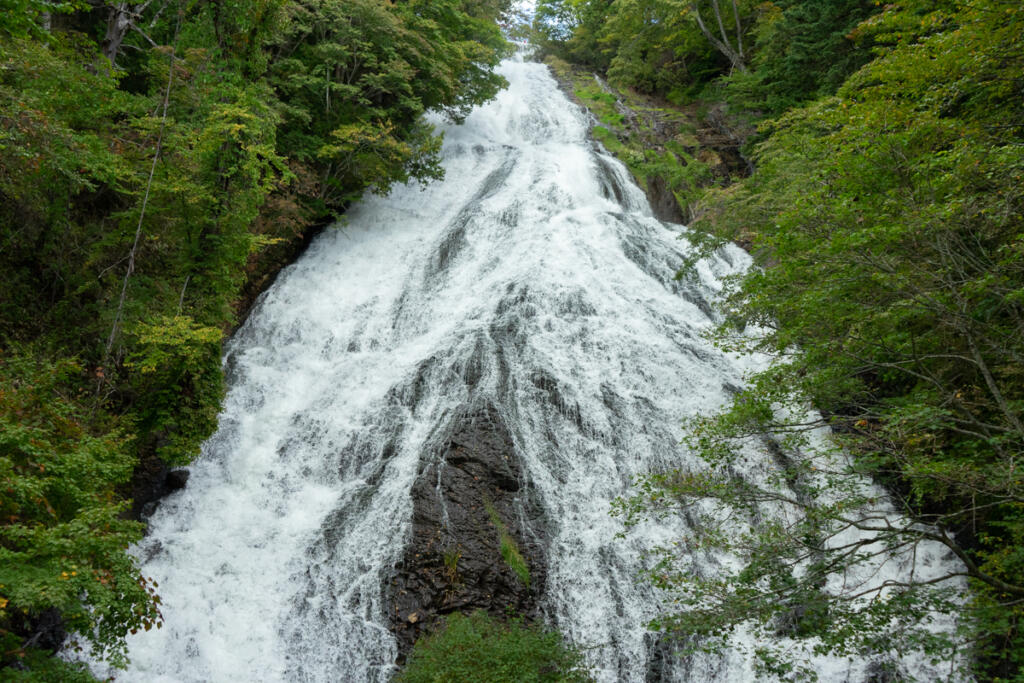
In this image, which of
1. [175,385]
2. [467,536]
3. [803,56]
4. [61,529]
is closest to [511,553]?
[467,536]

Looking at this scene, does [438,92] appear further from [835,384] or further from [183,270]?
[835,384]

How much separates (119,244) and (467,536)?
7.33m

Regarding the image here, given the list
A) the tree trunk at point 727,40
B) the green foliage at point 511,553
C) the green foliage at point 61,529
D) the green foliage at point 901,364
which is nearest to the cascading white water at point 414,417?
the green foliage at point 511,553

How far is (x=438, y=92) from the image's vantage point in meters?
17.0

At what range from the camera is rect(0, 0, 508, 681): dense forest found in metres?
5.24

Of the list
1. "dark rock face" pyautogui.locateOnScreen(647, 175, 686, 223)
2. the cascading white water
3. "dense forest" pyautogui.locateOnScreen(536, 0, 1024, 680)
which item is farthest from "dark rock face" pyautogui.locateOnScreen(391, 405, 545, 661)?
"dark rock face" pyautogui.locateOnScreen(647, 175, 686, 223)

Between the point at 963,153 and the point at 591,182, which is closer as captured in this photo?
the point at 963,153

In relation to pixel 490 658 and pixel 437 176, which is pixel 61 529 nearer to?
pixel 490 658

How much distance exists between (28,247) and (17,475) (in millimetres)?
5698

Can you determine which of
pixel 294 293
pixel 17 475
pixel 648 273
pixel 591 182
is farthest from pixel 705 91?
pixel 17 475

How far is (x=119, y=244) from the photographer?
31.4ft

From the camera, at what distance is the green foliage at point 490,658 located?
237 inches

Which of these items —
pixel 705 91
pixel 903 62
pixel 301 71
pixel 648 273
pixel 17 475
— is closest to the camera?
pixel 17 475

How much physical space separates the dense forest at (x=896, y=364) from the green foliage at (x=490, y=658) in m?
1.23
